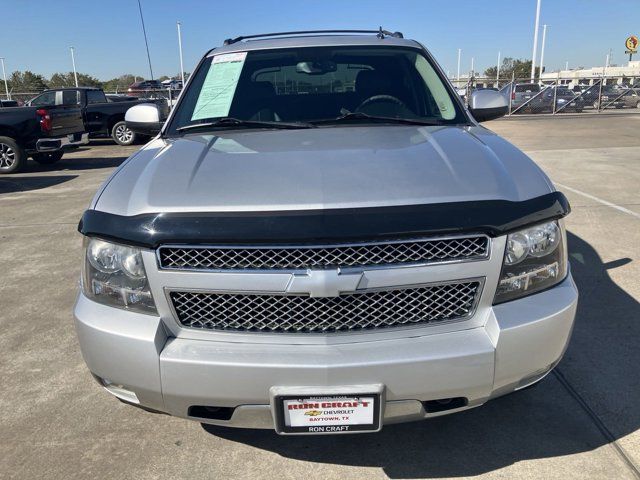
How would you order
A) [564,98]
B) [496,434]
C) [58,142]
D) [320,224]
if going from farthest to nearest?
[564,98]
[58,142]
[496,434]
[320,224]

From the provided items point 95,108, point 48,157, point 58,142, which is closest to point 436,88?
point 58,142

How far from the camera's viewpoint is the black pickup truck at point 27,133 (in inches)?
428

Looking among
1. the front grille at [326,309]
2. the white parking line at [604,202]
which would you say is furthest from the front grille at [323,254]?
the white parking line at [604,202]

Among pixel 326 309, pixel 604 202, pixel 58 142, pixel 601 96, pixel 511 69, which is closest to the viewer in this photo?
pixel 326 309

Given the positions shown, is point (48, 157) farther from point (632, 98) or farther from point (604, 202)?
point (632, 98)

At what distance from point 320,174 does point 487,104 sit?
2.12 m

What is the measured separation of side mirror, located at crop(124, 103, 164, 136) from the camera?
3.71m

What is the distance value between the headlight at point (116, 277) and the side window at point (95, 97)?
15113mm

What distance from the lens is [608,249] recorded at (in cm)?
491

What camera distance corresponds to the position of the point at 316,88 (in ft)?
11.1

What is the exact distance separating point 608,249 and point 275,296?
408cm

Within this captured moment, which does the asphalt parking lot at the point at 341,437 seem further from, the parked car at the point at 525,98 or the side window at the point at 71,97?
the parked car at the point at 525,98

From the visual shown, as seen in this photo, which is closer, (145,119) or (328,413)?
(328,413)

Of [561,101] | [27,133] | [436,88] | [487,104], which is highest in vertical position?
[436,88]
